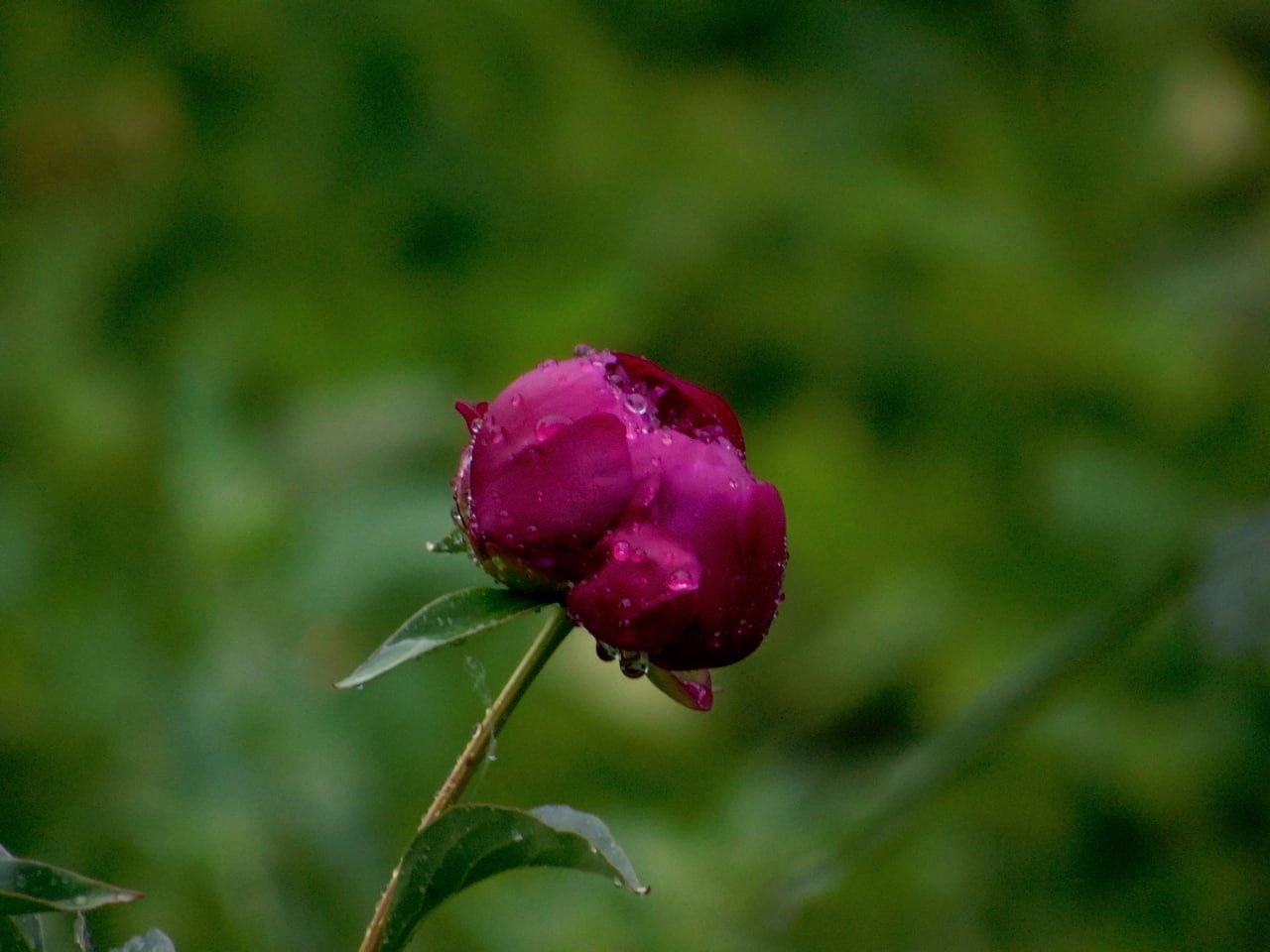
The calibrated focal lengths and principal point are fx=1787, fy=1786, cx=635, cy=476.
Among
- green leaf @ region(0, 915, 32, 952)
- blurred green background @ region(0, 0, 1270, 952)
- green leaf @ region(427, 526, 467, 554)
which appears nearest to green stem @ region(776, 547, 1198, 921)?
blurred green background @ region(0, 0, 1270, 952)

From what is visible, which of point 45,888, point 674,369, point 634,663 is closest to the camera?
point 45,888

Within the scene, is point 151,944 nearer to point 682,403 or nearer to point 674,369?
point 682,403

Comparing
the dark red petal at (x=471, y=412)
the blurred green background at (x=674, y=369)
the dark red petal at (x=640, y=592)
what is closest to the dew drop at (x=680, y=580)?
the dark red petal at (x=640, y=592)

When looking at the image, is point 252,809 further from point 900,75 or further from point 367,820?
point 900,75

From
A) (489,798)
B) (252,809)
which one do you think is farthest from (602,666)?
(252,809)

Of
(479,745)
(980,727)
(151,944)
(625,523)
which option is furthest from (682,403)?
(980,727)
